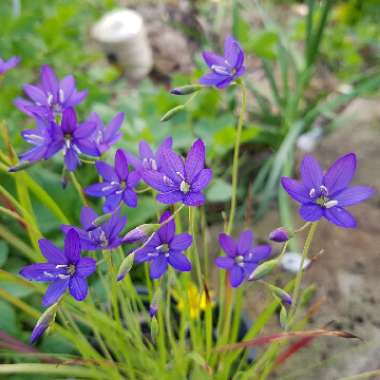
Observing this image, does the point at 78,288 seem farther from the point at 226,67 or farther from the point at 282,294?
the point at 226,67

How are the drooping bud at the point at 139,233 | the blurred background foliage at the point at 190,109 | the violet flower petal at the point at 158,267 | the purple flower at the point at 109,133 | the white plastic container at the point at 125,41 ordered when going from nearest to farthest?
the drooping bud at the point at 139,233 → the violet flower petal at the point at 158,267 → the purple flower at the point at 109,133 → the blurred background foliage at the point at 190,109 → the white plastic container at the point at 125,41

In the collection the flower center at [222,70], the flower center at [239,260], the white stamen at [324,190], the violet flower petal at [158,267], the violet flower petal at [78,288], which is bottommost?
the flower center at [239,260]

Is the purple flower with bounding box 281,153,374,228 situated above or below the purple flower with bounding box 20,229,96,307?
above

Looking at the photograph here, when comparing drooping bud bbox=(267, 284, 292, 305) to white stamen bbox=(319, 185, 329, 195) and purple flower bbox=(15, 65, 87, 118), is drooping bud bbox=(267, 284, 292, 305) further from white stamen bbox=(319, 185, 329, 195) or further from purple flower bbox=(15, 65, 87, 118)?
purple flower bbox=(15, 65, 87, 118)

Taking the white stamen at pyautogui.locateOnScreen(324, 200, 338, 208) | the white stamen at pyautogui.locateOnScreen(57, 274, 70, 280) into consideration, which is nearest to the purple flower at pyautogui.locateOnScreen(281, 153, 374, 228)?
the white stamen at pyautogui.locateOnScreen(324, 200, 338, 208)

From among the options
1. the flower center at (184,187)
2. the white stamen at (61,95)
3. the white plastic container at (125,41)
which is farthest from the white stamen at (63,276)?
the white plastic container at (125,41)

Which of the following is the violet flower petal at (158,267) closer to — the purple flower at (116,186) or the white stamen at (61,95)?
the purple flower at (116,186)
